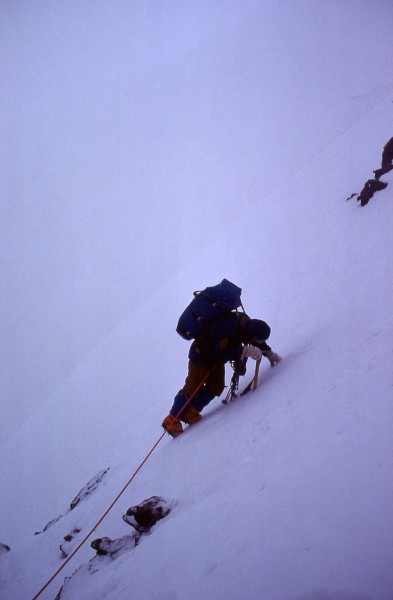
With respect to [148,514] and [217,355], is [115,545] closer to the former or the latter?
[148,514]

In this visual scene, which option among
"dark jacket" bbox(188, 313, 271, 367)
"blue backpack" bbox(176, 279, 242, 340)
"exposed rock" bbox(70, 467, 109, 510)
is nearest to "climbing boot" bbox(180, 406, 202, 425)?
"dark jacket" bbox(188, 313, 271, 367)

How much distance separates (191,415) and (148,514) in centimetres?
162

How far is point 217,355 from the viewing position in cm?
360

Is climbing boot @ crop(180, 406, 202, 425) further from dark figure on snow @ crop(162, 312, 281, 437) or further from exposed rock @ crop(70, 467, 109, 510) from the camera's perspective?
exposed rock @ crop(70, 467, 109, 510)

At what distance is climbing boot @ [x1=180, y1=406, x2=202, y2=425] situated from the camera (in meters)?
4.32

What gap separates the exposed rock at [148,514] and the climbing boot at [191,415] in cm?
147

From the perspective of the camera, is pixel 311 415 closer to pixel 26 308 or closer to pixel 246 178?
pixel 26 308

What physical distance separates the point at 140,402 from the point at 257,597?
6946 millimetres

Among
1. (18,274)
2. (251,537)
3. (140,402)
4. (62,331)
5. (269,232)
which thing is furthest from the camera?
(18,274)

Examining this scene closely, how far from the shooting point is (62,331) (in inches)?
1422

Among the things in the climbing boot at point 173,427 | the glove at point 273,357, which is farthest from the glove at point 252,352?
the climbing boot at point 173,427

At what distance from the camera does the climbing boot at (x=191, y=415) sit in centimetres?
432

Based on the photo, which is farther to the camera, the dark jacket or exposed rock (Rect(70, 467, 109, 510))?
exposed rock (Rect(70, 467, 109, 510))

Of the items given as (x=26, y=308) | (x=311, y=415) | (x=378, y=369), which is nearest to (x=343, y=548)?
(x=311, y=415)
